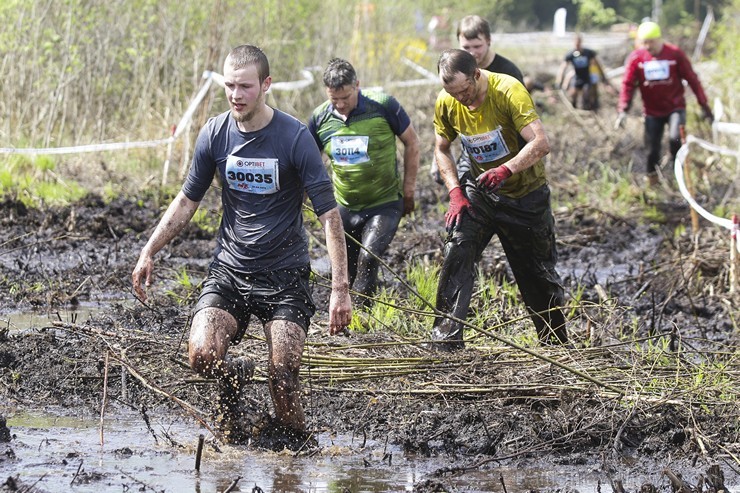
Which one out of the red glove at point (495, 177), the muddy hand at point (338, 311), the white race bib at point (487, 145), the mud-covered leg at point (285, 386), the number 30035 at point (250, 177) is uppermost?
the white race bib at point (487, 145)

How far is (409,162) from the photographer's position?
29.1ft

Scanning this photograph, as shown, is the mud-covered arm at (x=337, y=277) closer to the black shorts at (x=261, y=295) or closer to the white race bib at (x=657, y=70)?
the black shorts at (x=261, y=295)

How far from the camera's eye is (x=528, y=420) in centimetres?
627

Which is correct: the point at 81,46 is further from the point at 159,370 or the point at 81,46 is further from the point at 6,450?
the point at 6,450

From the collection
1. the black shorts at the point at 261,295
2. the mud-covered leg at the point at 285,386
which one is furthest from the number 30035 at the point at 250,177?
the mud-covered leg at the point at 285,386

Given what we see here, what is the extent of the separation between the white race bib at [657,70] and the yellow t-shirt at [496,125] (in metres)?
7.43

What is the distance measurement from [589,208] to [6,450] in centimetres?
864

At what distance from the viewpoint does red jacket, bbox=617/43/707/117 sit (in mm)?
14383

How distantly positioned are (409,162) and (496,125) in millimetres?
1744

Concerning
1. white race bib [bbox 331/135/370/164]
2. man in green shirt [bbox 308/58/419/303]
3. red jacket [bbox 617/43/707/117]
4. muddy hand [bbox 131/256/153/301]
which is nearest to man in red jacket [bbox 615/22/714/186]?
red jacket [bbox 617/43/707/117]

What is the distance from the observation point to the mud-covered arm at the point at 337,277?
5.59 metres

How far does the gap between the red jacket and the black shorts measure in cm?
946

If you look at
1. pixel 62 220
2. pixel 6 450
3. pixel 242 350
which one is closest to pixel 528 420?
pixel 242 350

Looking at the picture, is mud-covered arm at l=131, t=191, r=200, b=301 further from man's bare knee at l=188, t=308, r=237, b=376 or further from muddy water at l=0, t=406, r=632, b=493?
muddy water at l=0, t=406, r=632, b=493
